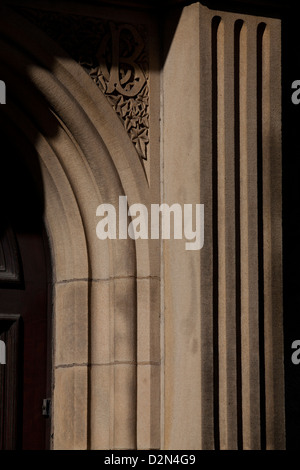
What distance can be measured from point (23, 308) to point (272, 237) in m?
1.34

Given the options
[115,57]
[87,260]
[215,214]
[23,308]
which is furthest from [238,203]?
[23,308]

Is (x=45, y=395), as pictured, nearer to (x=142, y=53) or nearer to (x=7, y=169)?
(x=7, y=169)

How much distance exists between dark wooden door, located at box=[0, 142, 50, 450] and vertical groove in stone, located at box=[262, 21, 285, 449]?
1.15 metres

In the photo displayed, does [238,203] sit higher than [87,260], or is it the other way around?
[238,203]

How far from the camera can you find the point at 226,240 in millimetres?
6359

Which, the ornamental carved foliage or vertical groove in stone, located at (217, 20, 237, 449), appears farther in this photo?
the ornamental carved foliage

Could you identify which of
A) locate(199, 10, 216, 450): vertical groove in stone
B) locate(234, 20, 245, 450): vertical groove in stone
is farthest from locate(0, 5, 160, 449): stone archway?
locate(234, 20, 245, 450): vertical groove in stone

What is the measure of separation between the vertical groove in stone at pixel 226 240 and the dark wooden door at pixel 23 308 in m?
0.93

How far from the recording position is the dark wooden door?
643cm

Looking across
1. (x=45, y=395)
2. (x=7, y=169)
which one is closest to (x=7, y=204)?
(x=7, y=169)

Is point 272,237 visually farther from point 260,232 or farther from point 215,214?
point 215,214

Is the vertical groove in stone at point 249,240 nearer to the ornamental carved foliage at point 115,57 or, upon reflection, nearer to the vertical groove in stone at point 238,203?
the vertical groove in stone at point 238,203

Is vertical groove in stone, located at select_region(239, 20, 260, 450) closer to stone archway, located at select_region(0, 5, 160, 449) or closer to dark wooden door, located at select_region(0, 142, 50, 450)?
stone archway, located at select_region(0, 5, 160, 449)
